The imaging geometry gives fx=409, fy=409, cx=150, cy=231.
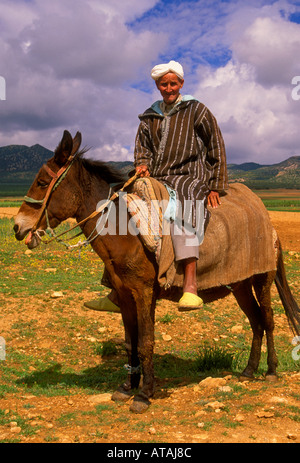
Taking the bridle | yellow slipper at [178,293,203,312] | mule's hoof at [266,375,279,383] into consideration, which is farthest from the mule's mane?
mule's hoof at [266,375,279,383]

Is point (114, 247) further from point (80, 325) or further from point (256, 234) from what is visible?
point (80, 325)

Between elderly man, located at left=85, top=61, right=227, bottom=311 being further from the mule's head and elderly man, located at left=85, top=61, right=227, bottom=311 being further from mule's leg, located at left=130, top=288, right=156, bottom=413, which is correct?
the mule's head

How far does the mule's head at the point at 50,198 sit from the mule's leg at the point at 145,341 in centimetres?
118

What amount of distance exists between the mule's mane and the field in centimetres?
242

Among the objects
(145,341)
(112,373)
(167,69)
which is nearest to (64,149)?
(167,69)

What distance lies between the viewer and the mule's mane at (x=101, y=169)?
436 centimetres

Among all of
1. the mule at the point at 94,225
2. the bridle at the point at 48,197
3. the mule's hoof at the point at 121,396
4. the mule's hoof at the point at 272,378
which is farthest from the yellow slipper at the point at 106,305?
the mule's hoof at the point at 272,378

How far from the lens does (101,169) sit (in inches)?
173

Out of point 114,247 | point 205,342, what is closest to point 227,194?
point 114,247

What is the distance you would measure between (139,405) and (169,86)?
339 cm

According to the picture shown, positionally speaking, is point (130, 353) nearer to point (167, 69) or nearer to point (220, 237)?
point (220, 237)

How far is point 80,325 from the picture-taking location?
23.0ft

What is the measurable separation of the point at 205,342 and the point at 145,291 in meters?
3.01

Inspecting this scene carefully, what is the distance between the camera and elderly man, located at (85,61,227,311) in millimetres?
4281
